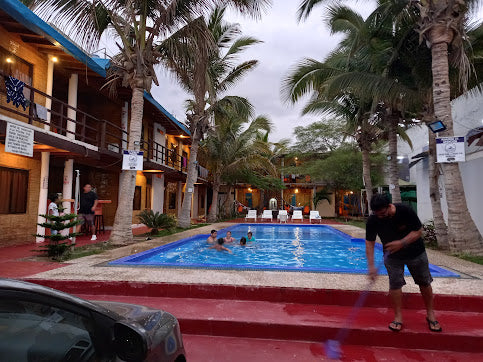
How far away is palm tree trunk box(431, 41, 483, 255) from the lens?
7.34 meters

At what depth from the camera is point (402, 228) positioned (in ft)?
11.2

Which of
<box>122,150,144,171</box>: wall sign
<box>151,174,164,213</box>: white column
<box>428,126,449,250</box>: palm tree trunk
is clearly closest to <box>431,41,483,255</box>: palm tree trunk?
<box>428,126,449,250</box>: palm tree trunk

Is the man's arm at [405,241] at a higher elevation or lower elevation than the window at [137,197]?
lower

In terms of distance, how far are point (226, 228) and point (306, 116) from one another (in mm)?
6745

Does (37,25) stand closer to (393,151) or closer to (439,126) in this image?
(439,126)

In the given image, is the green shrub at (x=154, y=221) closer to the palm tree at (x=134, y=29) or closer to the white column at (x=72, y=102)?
the palm tree at (x=134, y=29)

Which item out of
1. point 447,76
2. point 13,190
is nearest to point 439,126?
point 447,76

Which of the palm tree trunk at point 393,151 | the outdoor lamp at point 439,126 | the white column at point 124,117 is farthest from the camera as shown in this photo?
the white column at point 124,117

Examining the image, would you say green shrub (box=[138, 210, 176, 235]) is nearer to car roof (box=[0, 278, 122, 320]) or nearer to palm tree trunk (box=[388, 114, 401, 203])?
palm tree trunk (box=[388, 114, 401, 203])

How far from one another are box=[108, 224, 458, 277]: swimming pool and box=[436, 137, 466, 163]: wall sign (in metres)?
2.81

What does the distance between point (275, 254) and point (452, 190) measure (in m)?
5.58

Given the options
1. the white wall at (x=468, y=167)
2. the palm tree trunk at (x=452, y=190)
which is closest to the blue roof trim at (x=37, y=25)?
the palm tree trunk at (x=452, y=190)

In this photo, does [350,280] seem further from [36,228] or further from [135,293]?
[36,228]

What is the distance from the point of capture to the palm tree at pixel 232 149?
771 inches
